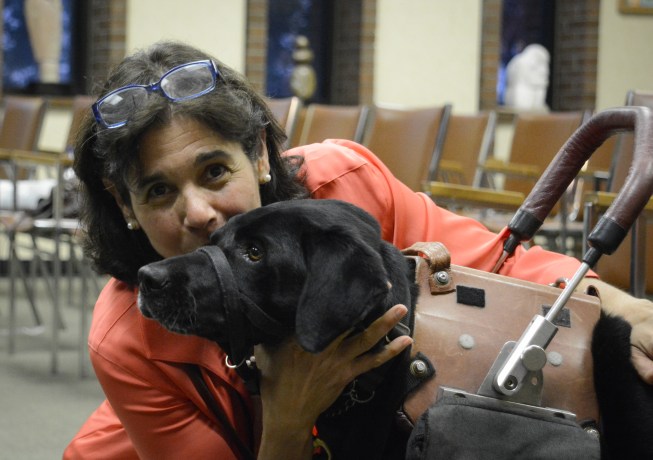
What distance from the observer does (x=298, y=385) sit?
4.49 feet

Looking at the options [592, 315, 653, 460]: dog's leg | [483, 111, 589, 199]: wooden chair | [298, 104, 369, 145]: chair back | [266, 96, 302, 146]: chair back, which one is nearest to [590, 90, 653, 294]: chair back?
[592, 315, 653, 460]: dog's leg

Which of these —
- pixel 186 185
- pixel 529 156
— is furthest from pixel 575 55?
pixel 186 185

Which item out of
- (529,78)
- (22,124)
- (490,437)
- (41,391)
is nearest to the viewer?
(490,437)

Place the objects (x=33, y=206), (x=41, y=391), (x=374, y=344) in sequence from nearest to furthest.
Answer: (x=374, y=344), (x=41, y=391), (x=33, y=206)

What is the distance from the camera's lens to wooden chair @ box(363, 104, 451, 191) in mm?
3656

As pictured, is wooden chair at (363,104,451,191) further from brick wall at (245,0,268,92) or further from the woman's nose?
brick wall at (245,0,268,92)

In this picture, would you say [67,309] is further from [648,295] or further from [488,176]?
[648,295]

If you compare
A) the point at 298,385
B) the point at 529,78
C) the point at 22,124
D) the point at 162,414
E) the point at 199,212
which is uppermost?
the point at 529,78

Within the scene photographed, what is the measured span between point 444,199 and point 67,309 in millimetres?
2812

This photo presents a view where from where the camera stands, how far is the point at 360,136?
3.98m

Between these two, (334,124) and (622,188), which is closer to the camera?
(622,188)

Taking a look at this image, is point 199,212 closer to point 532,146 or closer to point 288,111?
point 288,111

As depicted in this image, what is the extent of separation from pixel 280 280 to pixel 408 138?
258 cm

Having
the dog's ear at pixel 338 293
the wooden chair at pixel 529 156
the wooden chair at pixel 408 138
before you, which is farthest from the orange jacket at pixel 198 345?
the wooden chair at pixel 408 138
